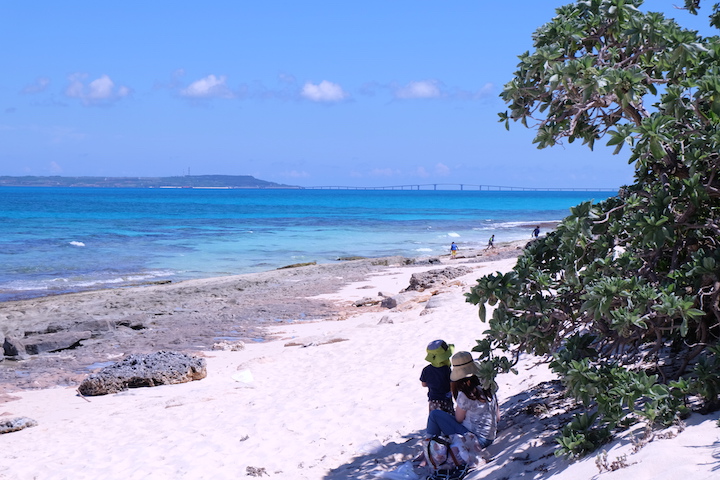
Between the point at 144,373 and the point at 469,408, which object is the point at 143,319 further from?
the point at 469,408

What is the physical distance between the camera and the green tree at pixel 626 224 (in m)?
3.92

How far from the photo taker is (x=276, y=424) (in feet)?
24.2

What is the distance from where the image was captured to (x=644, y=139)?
12.4ft

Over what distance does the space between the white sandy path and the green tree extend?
512 millimetres

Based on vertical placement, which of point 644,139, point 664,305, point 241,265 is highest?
point 644,139

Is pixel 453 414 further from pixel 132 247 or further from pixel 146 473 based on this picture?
pixel 132 247

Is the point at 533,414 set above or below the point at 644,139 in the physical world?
below

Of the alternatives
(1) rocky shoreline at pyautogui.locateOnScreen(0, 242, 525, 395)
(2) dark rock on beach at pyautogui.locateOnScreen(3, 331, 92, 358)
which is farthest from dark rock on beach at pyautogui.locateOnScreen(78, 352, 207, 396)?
(2) dark rock on beach at pyautogui.locateOnScreen(3, 331, 92, 358)

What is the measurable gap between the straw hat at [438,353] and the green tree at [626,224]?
972 millimetres

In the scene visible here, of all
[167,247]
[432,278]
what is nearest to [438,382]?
[432,278]

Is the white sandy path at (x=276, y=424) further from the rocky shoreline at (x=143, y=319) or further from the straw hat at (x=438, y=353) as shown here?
the rocky shoreline at (x=143, y=319)

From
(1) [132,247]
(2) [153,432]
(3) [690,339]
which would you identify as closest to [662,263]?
(3) [690,339]

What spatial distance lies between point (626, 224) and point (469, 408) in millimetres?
2190

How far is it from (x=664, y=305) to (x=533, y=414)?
94.4 inches
